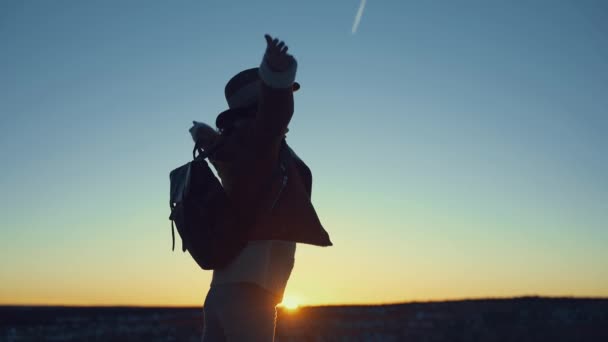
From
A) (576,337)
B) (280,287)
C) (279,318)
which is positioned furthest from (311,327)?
(280,287)

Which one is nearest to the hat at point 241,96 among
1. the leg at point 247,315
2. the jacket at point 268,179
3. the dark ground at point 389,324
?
the jacket at point 268,179

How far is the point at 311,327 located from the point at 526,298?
3606 millimetres

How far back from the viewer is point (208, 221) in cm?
240

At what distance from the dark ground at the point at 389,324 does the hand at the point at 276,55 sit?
5.34 m

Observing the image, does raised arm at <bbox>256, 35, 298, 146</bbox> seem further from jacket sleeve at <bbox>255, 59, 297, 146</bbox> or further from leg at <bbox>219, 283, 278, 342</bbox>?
leg at <bbox>219, 283, 278, 342</bbox>

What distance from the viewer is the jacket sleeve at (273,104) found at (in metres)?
2.25

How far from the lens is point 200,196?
8.03 feet

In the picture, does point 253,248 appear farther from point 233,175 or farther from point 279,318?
point 279,318

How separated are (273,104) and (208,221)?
0.51 metres

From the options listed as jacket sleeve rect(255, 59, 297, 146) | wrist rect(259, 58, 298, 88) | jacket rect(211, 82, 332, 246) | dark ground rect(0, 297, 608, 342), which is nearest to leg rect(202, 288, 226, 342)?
jacket rect(211, 82, 332, 246)

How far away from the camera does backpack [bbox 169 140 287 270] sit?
236 centimetres

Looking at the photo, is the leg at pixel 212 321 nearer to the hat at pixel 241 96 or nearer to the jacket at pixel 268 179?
the jacket at pixel 268 179

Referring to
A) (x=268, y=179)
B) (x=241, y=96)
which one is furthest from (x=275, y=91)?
(x=241, y=96)

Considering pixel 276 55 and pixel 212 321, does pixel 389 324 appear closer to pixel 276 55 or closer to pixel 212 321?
pixel 212 321
